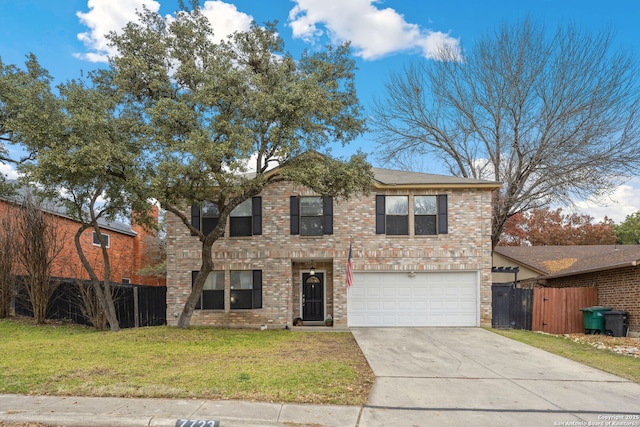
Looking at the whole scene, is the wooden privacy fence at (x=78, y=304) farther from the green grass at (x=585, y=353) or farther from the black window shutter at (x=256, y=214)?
the green grass at (x=585, y=353)

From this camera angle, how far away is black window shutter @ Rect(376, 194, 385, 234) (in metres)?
15.6

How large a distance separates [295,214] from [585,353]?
30.3 feet

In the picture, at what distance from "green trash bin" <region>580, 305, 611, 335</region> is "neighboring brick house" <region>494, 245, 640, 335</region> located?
2.09ft

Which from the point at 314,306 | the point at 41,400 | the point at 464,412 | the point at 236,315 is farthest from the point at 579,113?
the point at 41,400

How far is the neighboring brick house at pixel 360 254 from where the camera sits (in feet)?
50.8

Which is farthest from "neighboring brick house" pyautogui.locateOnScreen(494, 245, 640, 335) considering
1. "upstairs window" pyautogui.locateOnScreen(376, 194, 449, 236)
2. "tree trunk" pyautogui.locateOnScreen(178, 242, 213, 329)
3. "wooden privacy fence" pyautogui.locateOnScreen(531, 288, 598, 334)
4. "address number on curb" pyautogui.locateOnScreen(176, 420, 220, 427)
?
"address number on curb" pyautogui.locateOnScreen(176, 420, 220, 427)

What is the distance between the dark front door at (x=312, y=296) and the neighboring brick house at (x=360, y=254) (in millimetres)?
654

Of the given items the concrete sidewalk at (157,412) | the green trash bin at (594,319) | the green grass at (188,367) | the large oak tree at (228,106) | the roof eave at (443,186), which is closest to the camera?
the concrete sidewalk at (157,412)

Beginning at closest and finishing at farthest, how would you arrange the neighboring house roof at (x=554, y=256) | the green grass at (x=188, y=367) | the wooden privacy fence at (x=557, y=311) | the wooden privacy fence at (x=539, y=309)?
1. the green grass at (x=188, y=367)
2. the wooden privacy fence at (x=539, y=309)
3. the wooden privacy fence at (x=557, y=311)
4. the neighboring house roof at (x=554, y=256)

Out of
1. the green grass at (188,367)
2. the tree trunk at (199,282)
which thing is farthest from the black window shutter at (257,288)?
the green grass at (188,367)

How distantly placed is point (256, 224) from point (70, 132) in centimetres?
652

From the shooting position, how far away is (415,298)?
15719 millimetres

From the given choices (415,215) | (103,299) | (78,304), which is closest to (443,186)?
(415,215)

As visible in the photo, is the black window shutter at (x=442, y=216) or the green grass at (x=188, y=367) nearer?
the green grass at (x=188, y=367)
